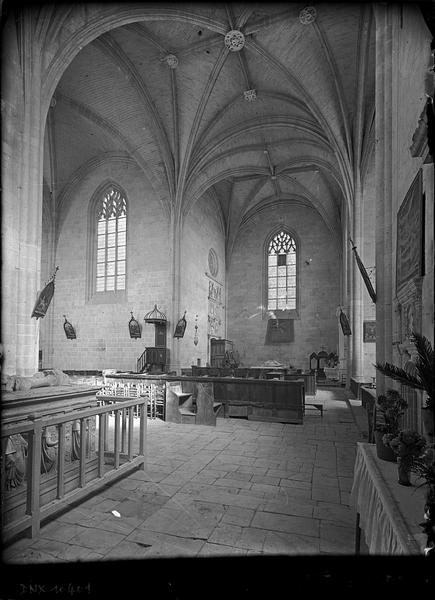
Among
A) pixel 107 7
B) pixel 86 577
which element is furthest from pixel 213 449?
pixel 107 7

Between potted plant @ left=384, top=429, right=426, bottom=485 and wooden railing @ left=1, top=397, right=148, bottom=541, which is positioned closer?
potted plant @ left=384, top=429, right=426, bottom=485

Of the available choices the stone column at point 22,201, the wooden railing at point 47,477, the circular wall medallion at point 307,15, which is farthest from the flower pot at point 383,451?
the circular wall medallion at point 307,15

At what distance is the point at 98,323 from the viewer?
54.5ft

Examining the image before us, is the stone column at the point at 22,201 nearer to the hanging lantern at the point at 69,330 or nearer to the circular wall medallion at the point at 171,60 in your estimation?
the circular wall medallion at the point at 171,60

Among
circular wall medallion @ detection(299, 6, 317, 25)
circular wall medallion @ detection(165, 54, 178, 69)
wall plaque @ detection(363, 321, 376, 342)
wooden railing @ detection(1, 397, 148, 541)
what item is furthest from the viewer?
wall plaque @ detection(363, 321, 376, 342)

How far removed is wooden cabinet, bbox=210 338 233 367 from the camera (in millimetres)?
20078

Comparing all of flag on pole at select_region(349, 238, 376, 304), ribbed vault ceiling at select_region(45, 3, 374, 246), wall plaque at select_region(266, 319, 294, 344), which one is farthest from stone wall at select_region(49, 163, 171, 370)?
flag on pole at select_region(349, 238, 376, 304)

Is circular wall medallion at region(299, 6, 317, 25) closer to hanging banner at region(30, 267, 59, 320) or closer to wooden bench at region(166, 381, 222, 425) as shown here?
hanging banner at region(30, 267, 59, 320)

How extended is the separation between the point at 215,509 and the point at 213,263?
17.8m

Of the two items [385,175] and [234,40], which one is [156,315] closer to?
[234,40]

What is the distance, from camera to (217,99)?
1368 cm

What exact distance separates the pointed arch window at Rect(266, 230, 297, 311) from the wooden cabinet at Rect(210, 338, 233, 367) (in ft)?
11.9

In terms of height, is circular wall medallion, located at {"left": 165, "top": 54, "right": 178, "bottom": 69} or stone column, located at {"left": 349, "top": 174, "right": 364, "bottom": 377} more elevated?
circular wall medallion, located at {"left": 165, "top": 54, "right": 178, "bottom": 69}

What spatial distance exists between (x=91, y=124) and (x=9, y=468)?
14539 mm
